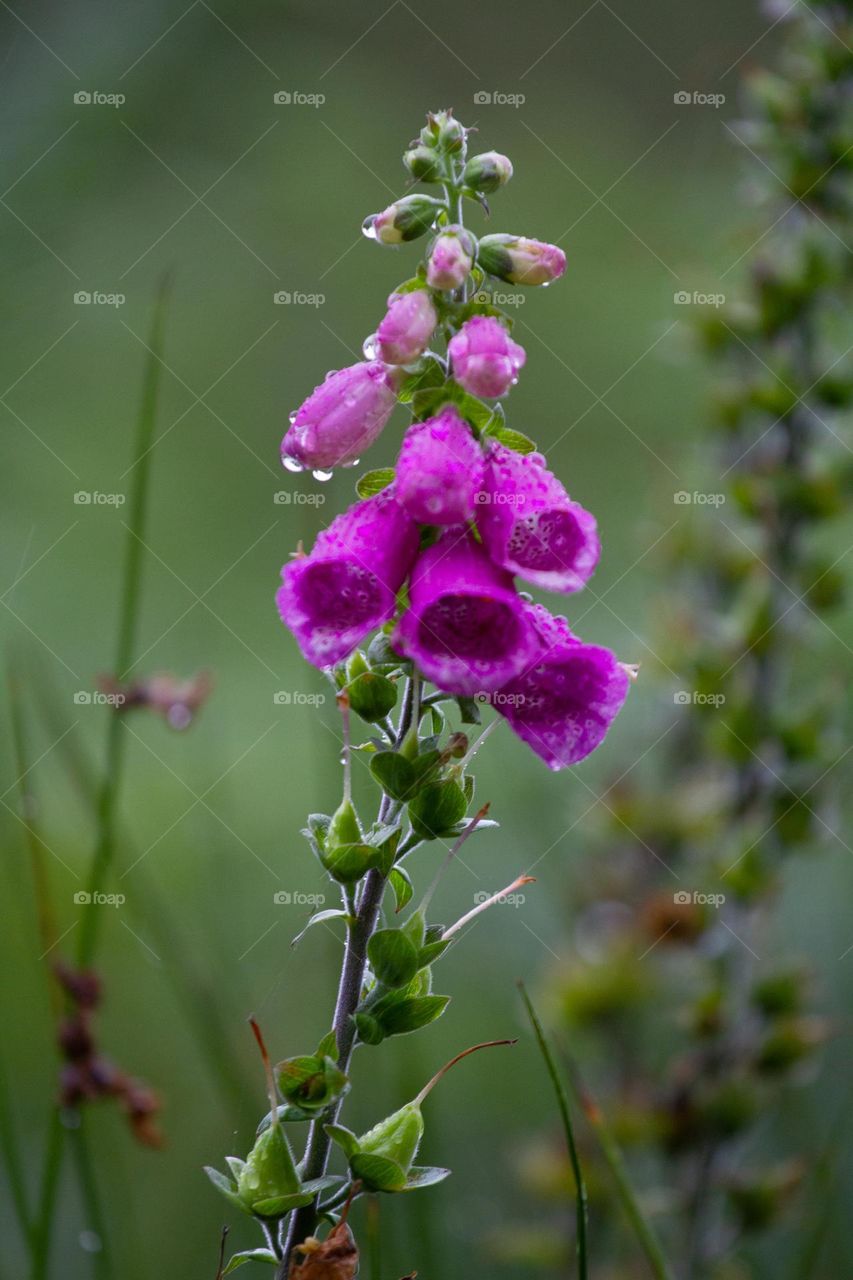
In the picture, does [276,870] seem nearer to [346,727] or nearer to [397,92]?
[346,727]

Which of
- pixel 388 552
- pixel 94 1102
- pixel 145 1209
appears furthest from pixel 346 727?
pixel 145 1209

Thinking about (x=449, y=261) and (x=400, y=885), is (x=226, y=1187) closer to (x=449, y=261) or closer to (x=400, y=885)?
(x=400, y=885)

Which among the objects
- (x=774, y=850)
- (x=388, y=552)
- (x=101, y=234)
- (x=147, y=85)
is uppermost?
(x=147, y=85)

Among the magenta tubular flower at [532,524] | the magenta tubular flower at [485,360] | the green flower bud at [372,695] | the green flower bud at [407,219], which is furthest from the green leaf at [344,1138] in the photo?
the green flower bud at [407,219]

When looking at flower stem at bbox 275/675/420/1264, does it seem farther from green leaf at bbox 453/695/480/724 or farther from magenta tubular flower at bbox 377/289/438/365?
magenta tubular flower at bbox 377/289/438/365

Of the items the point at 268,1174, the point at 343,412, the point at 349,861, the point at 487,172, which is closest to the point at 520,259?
the point at 487,172

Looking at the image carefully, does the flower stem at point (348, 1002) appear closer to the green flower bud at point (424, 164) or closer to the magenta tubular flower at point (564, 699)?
the magenta tubular flower at point (564, 699)
